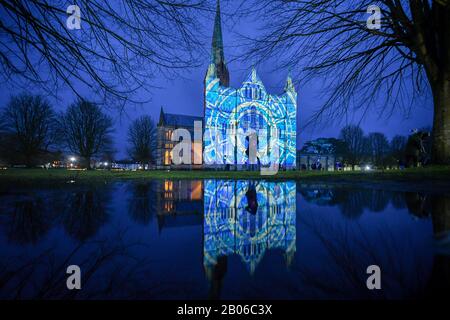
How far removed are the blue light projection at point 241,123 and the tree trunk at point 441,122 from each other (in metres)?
27.1

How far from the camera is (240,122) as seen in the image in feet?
129

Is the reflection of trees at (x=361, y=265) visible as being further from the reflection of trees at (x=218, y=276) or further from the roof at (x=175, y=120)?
the roof at (x=175, y=120)

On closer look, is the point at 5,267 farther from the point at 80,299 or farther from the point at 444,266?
the point at 444,266

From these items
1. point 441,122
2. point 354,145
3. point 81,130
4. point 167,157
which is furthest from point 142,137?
point 354,145

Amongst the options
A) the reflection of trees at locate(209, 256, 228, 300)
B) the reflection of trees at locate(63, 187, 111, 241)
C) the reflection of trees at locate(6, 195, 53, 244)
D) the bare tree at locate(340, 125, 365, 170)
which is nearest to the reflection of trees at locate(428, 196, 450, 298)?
the reflection of trees at locate(209, 256, 228, 300)

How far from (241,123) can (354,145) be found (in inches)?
1290

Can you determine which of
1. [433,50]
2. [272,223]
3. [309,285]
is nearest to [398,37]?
[433,50]

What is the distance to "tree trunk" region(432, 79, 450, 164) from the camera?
525cm

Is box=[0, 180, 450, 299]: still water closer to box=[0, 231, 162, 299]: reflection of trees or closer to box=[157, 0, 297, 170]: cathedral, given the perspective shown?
box=[0, 231, 162, 299]: reflection of trees

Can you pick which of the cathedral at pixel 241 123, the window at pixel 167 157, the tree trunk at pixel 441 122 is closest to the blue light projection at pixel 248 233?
the tree trunk at pixel 441 122

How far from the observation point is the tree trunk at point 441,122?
5.25 metres

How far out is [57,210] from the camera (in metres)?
2.41

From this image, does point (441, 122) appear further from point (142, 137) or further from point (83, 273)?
point (142, 137)
